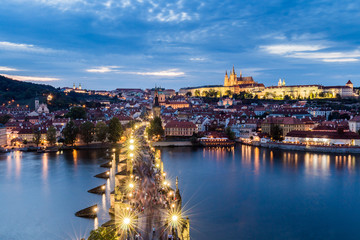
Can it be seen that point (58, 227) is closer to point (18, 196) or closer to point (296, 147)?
point (18, 196)

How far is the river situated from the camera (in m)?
7.01

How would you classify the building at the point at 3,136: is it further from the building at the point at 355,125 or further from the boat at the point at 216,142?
the building at the point at 355,125

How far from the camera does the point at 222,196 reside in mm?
9211

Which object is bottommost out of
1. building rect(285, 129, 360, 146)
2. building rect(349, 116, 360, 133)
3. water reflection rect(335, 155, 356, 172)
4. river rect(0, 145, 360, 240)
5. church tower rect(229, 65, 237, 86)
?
river rect(0, 145, 360, 240)

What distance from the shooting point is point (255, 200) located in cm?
895

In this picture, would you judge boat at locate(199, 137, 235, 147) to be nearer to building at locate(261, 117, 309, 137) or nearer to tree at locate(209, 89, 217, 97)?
building at locate(261, 117, 309, 137)

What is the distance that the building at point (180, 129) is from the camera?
2152cm

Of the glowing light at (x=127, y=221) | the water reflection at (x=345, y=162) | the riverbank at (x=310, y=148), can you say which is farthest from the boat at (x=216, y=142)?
the glowing light at (x=127, y=221)

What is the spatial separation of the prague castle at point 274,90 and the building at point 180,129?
26.0 m

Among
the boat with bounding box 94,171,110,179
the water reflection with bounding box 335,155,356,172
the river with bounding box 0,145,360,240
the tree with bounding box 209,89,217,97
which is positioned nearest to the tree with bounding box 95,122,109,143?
the river with bounding box 0,145,360,240

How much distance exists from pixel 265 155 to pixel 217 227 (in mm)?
9543

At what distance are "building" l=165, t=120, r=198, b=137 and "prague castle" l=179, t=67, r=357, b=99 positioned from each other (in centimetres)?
2596

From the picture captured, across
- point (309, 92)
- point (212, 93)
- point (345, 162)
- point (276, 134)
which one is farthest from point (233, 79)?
point (345, 162)

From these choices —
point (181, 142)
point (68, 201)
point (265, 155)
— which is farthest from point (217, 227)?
point (181, 142)
